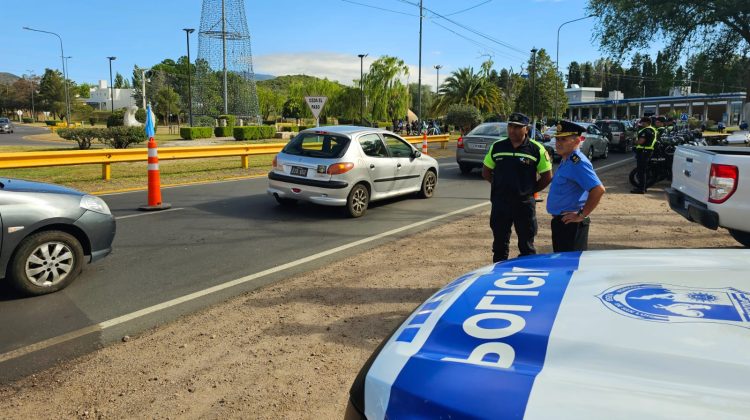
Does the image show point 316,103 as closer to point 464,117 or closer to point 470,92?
point 464,117

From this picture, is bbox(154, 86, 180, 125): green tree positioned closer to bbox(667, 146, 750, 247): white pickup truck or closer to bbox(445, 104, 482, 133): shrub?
bbox(445, 104, 482, 133): shrub

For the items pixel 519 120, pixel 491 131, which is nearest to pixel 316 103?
pixel 491 131

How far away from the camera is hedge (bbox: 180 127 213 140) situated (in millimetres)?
37844

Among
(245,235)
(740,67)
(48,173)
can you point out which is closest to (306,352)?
(245,235)

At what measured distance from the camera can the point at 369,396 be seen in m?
1.55

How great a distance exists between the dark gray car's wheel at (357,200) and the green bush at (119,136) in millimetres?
16734

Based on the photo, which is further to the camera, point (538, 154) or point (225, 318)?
point (538, 154)

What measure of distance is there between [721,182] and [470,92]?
5180 centimetres

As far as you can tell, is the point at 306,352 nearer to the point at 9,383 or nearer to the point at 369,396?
the point at 9,383

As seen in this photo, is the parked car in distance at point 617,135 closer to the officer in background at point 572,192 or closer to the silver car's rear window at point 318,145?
the silver car's rear window at point 318,145

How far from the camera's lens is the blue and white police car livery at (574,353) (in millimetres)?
1271

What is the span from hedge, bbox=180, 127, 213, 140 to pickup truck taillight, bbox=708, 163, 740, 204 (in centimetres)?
3615

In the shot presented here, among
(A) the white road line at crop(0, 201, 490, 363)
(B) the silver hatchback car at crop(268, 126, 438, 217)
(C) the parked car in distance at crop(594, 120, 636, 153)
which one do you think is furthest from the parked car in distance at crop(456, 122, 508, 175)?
(C) the parked car in distance at crop(594, 120, 636, 153)

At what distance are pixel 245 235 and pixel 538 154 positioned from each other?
14.4 ft
